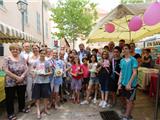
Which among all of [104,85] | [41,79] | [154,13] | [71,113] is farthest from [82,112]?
[154,13]

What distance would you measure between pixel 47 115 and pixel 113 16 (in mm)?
3060

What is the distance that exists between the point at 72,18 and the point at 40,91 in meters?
17.5

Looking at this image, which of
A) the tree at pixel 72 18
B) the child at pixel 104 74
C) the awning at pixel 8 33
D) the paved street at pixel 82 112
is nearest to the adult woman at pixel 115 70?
the child at pixel 104 74

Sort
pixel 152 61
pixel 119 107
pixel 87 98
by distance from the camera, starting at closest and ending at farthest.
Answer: pixel 119 107 < pixel 87 98 < pixel 152 61

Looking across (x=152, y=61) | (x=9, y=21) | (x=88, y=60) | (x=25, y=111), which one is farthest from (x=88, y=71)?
(x=9, y=21)

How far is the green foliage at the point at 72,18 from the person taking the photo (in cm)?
2278

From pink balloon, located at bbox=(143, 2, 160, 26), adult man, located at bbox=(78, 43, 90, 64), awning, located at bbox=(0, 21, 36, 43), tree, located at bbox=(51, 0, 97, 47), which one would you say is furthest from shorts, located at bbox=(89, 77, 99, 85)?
tree, located at bbox=(51, 0, 97, 47)

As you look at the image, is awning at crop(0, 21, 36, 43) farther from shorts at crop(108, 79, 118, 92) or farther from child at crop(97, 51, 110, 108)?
shorts at crop(108, 79, 118, 92)

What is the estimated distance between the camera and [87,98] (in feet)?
24.7

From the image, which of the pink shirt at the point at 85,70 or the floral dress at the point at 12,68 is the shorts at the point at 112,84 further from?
the floral dress at the point at 12,68

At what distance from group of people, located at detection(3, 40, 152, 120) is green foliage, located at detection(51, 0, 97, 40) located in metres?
14.8

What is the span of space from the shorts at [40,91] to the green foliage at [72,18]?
17124 mm

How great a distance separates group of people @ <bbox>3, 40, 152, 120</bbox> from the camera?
5.61 metres

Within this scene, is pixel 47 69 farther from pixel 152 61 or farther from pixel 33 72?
pixel 152 61
